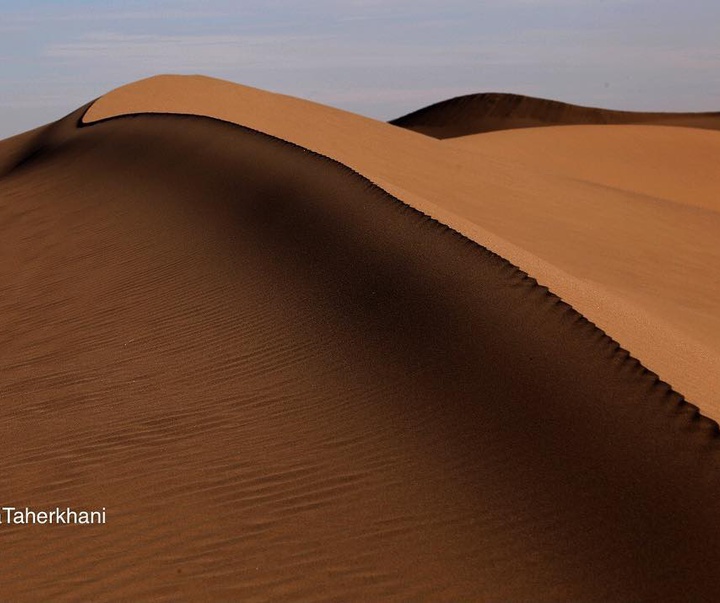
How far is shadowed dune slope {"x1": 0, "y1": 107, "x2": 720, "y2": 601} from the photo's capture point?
5.05 metres

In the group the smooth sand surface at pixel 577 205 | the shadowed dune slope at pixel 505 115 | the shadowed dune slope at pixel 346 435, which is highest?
the shadowed dune slope at pixel 505 115

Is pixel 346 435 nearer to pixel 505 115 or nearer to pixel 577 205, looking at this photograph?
pixel 577 205

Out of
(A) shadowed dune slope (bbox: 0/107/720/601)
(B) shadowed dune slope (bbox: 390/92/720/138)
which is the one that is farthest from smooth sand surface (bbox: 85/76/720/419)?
(B) shadowed dune slope (bbox: 390/92/720/138)

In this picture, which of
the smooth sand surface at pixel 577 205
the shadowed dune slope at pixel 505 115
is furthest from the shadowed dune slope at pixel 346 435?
the shadowed dune slope at pixel 505 115

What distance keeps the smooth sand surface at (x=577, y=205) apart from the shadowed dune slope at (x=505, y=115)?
3907cm

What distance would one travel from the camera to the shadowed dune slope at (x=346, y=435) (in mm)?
5055

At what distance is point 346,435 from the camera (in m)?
6.59

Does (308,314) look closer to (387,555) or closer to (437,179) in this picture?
(387,555)

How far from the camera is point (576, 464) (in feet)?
18.9

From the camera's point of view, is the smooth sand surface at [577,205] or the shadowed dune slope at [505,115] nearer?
the smooth sand surface at [577,205]

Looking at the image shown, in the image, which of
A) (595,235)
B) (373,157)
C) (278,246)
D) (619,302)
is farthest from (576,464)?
(373,157)

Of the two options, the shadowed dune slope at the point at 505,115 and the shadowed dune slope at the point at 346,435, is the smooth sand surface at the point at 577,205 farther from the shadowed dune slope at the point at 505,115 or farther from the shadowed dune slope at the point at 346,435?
the shadowed dune slope at the point at 505,115

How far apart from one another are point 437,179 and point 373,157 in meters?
2.01

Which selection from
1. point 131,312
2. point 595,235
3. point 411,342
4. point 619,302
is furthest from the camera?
point 595,235
